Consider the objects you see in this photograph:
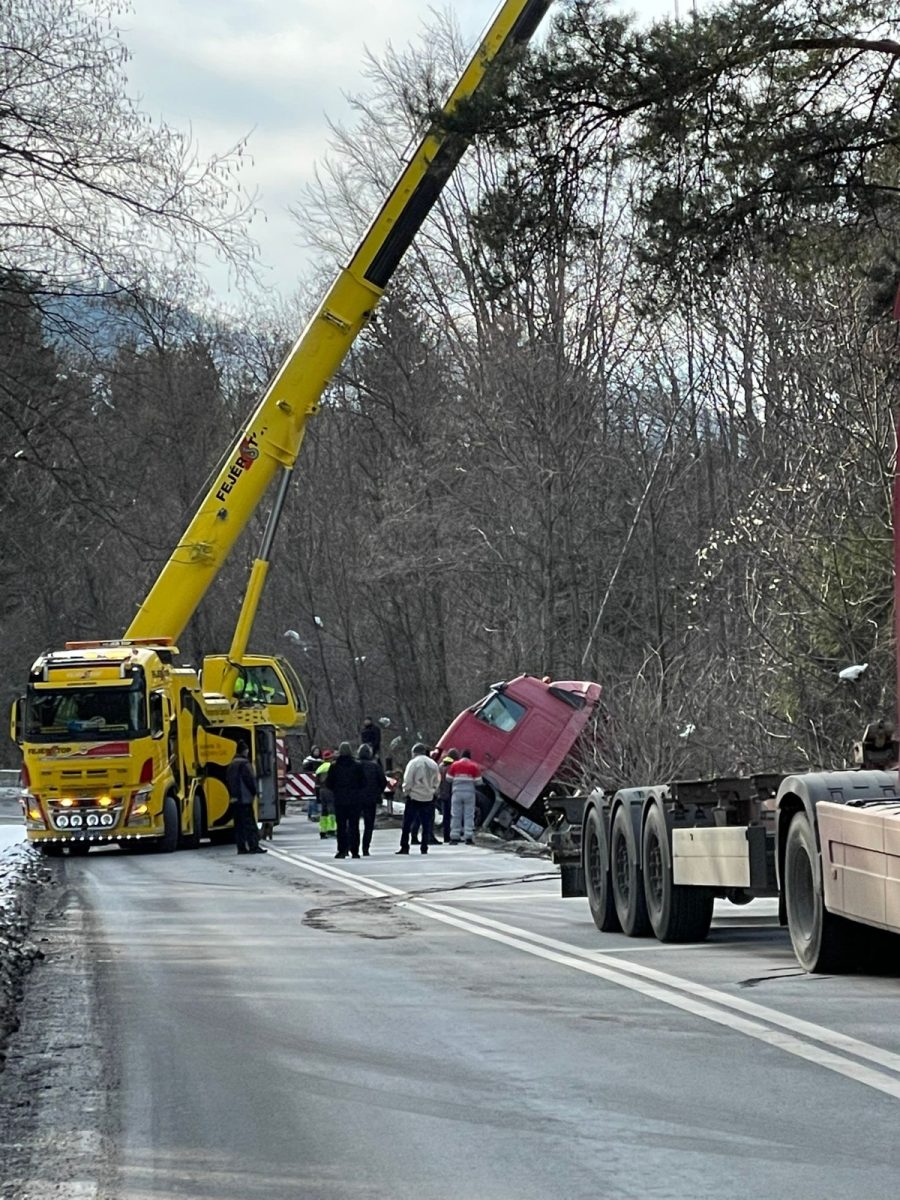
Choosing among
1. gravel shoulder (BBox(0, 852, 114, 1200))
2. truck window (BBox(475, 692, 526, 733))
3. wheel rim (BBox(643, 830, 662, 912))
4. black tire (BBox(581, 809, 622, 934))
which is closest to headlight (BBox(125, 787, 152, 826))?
truck window (BBox(475, 692, 526, 733))

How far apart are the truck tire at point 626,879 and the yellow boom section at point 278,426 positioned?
15175mm

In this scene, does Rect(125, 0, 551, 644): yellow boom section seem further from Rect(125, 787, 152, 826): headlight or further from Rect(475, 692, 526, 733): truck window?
Rect(475, 692, 526, 733): truck window

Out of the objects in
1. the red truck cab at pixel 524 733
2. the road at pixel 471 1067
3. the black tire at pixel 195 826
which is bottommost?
the road at pixel 471 1067

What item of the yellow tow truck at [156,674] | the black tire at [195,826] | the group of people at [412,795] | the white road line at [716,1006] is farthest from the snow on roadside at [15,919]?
the group of people at [412,795]

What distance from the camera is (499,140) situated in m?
14.4

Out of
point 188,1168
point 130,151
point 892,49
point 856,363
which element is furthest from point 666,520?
point 188,1168

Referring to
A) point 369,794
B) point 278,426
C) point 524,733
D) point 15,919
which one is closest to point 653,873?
point 15,919

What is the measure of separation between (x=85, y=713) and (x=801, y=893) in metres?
19.9

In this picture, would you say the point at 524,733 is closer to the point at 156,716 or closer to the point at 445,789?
the point at 445,789

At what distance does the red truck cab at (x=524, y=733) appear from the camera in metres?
34.2

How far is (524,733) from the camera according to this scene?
3462 cm

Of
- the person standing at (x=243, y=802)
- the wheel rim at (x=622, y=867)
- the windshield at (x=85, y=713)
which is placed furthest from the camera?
the person standing at (x=243, y=802)

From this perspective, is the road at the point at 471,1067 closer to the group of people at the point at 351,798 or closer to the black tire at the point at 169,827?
the group of people at the point at 351,798

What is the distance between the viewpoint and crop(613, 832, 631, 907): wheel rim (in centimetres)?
1467
